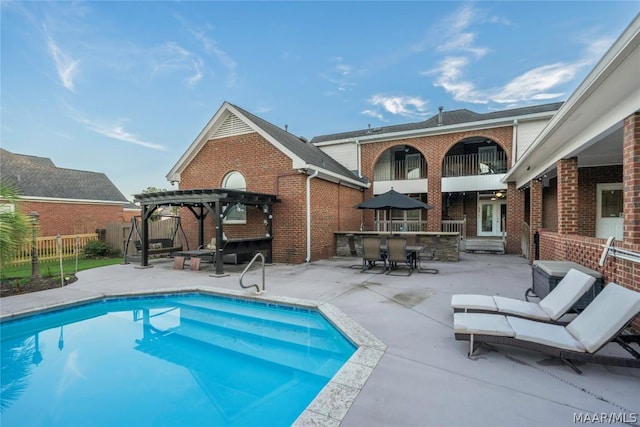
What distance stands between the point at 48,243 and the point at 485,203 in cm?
2245

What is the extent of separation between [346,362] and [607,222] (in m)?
11.5

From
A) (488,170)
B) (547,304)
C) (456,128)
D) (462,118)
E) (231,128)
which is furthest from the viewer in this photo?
(462,118)

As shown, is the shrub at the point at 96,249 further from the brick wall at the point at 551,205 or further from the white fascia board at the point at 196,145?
the brick wall at the point at 551,205

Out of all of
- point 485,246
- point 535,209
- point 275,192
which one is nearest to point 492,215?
point 485,246

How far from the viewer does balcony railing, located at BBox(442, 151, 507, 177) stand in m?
16.5

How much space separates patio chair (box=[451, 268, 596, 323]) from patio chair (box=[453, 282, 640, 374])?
10.8 inches

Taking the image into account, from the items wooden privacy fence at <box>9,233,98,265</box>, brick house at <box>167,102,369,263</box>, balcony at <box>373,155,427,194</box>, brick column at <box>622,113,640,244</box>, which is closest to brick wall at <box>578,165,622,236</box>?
brick column at <box>622,113,640,244</box>

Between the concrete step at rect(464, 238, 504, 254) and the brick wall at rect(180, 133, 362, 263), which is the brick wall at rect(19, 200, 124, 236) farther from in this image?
the concrete step at rect(464, 238, 504, 254)

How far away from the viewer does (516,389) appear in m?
2.83

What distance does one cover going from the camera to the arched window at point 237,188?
12539 millimetres

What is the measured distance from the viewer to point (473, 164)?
17031mm

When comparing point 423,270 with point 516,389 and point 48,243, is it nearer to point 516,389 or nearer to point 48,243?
point 516,389

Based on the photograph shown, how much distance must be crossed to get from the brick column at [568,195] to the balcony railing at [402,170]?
1127 centimetres

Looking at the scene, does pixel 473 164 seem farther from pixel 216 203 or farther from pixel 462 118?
pixel 216 203
